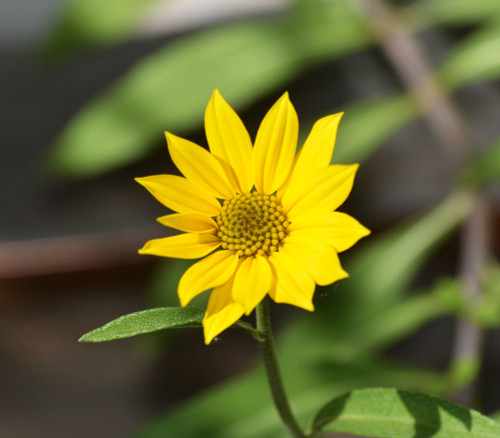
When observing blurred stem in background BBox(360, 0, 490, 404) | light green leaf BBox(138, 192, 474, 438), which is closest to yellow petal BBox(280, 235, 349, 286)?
light green leaf BBox(138, 192, 474, 438)

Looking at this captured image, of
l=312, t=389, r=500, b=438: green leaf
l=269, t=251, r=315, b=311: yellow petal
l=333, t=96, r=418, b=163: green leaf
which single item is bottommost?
l=312, t=389, r=500, b=438: green leaf

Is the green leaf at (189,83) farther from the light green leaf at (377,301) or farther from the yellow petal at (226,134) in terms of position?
the yellow petal at (226,134)

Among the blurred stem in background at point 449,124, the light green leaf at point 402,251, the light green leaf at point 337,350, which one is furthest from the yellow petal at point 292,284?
the light green leaf at point 402,251

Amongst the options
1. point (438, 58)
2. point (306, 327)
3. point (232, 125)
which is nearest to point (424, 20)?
point (438, 58)

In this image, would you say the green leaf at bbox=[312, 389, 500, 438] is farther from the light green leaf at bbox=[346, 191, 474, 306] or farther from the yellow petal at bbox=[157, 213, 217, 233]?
the light green leaf at bbox=[346, 191, 474, 306]

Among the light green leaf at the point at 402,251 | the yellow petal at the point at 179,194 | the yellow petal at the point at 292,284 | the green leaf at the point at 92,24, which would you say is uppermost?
the green leaf at the point at 92,24

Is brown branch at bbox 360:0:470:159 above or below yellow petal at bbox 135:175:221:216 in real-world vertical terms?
above

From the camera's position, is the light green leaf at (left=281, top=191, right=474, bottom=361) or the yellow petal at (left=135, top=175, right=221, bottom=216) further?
the light green leaf at (left=281, top=191, right=474, bottom=361)

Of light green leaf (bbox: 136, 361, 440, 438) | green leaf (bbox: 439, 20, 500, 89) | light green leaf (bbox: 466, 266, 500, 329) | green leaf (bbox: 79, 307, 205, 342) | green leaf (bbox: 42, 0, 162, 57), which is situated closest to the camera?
green leaf (bbox: 79, 307, 205, 342)
